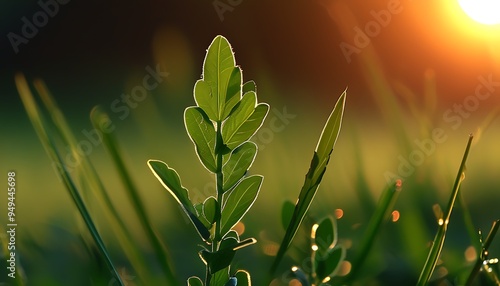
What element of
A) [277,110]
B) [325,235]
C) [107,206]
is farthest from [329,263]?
[277,110]

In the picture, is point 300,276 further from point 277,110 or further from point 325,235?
point 277,110

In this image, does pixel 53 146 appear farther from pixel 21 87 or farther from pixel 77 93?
pixel 77 93

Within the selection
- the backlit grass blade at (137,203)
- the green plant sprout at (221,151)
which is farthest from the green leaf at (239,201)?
the backlit grass blade at (137,203)

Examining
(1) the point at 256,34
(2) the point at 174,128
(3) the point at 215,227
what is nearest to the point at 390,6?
(1) the point at 256,34

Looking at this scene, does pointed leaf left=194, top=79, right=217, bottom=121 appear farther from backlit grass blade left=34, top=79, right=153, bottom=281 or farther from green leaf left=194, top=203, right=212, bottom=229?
backlit grass blade left=34, top=79, right=153, bottom=281

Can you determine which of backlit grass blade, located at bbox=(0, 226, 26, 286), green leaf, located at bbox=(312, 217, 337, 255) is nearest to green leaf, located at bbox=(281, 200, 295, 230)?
green leaf, located at bbox=(312, 217, 337, 255)

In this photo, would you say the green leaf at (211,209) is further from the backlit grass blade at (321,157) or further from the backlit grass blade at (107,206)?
the backlit grass blade at (107,206)
